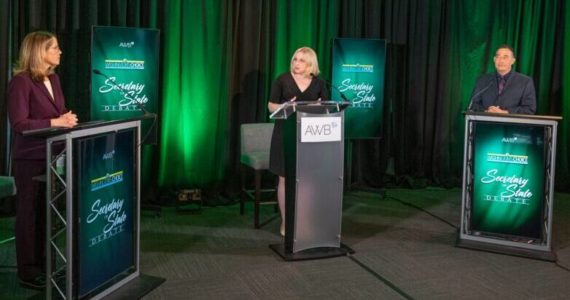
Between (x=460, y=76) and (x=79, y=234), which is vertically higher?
(x=460, y=76)

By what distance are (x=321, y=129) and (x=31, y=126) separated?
180cm

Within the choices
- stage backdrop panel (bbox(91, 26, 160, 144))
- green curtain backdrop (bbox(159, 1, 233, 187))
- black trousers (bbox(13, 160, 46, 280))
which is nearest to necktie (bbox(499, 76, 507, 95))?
green curtain backdrop (bbox(159, 1, 233, 187))

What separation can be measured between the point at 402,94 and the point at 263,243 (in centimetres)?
306

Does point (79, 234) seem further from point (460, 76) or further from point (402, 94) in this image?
point (460, 76)

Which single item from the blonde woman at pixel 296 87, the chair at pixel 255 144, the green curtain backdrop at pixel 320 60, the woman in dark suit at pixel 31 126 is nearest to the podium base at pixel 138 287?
the woman in dark suit at pixel 31 126

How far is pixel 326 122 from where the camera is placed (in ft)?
14.0

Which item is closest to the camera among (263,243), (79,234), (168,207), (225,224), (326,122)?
(79,234)

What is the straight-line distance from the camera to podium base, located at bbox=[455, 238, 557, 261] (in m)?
4.52

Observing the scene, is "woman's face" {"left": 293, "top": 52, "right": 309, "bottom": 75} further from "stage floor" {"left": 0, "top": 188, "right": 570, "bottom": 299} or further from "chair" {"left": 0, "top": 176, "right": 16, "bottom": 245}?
"chair" {"left": 0, "top": 176, "right": 16, "bottom": 245}

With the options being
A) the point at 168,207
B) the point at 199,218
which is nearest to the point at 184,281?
the point at 199,218

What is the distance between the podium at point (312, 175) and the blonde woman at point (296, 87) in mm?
272

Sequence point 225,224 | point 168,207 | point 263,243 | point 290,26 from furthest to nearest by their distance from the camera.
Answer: point 290,26 < point 168,207 < point 225,224 < point 263,243

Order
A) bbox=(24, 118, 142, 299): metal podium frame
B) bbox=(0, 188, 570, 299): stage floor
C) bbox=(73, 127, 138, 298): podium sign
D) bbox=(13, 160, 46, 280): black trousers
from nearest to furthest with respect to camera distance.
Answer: bbox=(24, 118, 142, 299): metal podium frame, bbox=(73, 127, 138, 298): podium sign, bbox=(13, 160, 46, 280): black trousers, bbox=(0, 188, 570, 299): stage floor

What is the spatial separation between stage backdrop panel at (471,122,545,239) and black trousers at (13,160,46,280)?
2947 millimetres
